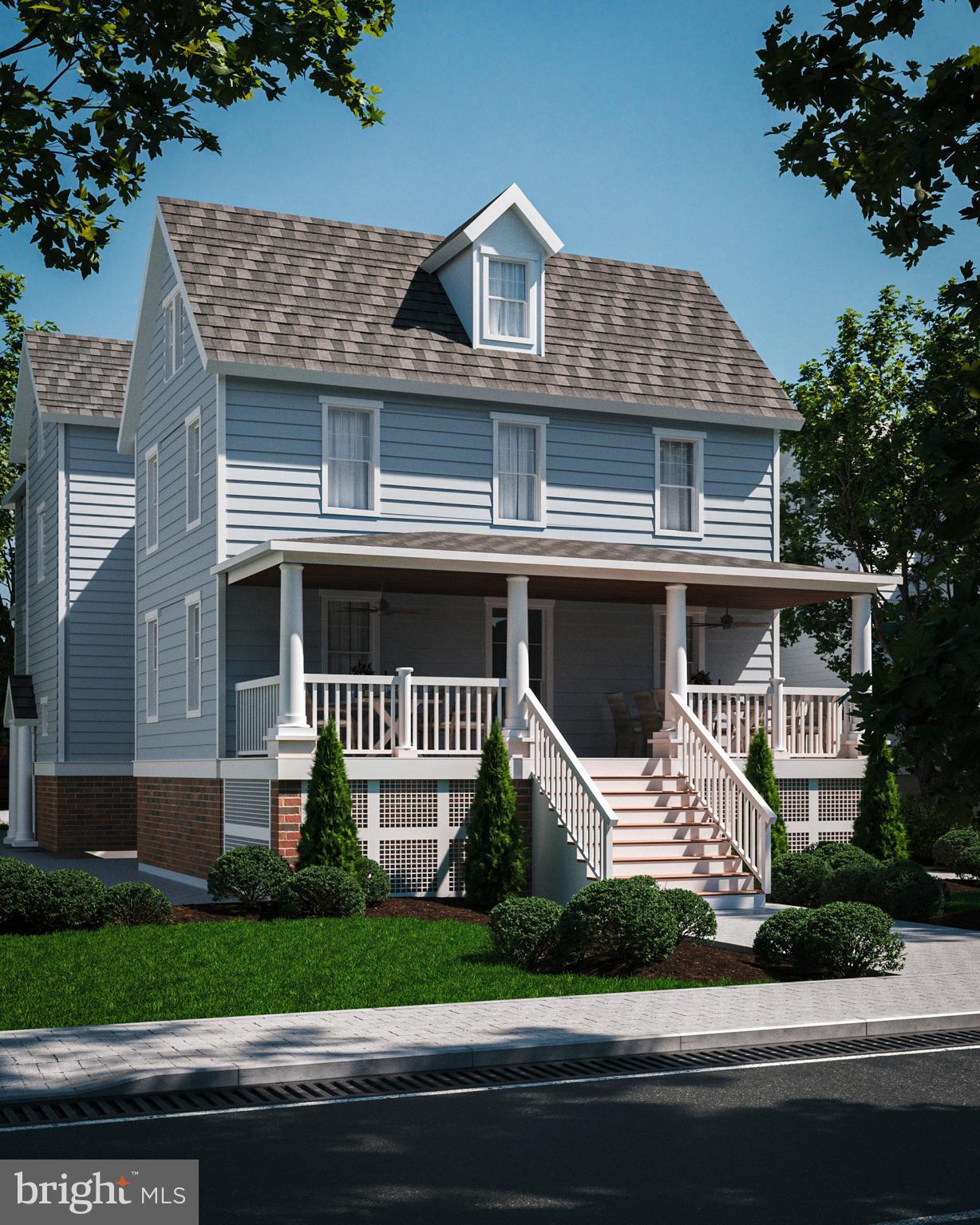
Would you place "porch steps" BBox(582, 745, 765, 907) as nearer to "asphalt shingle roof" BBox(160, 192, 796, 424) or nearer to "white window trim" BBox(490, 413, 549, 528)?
"white window trim" BBox(490, 413, 549, 528)

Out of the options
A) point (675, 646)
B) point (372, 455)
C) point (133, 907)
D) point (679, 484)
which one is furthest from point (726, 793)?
point (133, 907)

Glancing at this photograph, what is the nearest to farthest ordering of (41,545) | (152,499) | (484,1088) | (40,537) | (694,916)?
(484,1088), (694,916), (152,499), (41,545), (40,537)

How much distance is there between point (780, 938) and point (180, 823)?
1298cm

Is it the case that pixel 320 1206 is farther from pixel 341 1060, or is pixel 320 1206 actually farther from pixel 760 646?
pixel 760 646

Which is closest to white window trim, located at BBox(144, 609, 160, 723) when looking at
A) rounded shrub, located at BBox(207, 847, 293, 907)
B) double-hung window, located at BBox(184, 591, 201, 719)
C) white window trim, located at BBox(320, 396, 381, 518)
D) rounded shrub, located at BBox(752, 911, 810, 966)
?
double-hung window, located at BBox(184, 591, 201, 719)

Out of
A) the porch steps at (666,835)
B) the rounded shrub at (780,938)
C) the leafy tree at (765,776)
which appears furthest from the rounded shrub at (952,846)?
the rounded shrub at (780,938)

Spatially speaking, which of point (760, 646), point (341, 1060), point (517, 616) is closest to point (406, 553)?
point (517, 616)

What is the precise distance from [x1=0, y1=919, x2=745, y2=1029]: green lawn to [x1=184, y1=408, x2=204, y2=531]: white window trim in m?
8.81

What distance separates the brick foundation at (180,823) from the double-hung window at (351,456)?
472 centimetres

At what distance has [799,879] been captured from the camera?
1884cm

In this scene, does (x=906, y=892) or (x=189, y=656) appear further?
(x=189, y=656)

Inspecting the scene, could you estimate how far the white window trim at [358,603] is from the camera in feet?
74.2

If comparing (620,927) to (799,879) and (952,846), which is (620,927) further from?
(952,846)

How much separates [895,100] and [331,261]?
A: 17.4 meters
